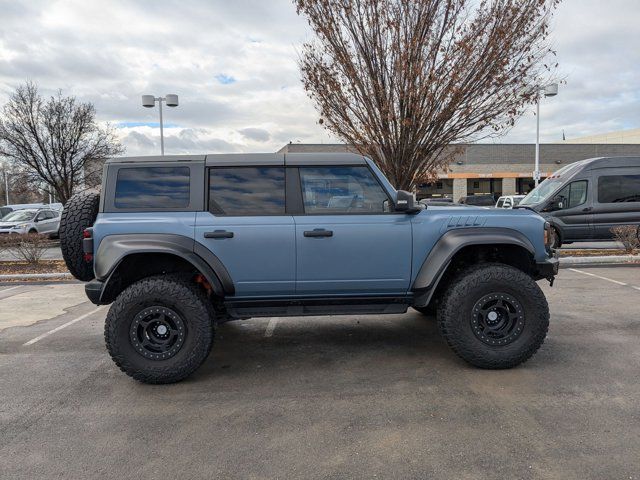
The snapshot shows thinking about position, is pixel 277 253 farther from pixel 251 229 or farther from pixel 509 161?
pixel 509 161

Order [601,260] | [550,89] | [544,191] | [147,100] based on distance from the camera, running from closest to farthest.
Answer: [601,260]
[544,191]
[550,89]
[147,100]

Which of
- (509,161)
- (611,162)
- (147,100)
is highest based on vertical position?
(509,161)

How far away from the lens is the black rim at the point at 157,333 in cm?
391

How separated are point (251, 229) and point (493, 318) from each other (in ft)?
7.49

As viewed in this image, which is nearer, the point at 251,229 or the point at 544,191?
the point at 251,229

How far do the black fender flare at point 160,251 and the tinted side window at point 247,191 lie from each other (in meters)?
0.40

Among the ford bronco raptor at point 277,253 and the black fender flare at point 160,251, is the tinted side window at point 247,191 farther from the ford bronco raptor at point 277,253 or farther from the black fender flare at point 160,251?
the black fender flare at point 160,251

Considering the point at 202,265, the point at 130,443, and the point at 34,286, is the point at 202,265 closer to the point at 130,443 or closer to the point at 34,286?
the point at 130,443

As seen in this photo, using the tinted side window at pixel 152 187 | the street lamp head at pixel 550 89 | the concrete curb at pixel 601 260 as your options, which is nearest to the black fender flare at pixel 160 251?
the tinted side window at pixel 152 187

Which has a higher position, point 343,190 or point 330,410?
point 343,190

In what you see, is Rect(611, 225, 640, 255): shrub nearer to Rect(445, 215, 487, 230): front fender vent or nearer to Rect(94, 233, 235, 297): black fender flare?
Rect(445, 215, 487, 230): front fender vent

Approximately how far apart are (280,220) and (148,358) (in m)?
1.62

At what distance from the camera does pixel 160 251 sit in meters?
3.87

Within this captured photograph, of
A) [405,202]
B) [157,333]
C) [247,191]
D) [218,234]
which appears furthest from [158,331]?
[405,202]
